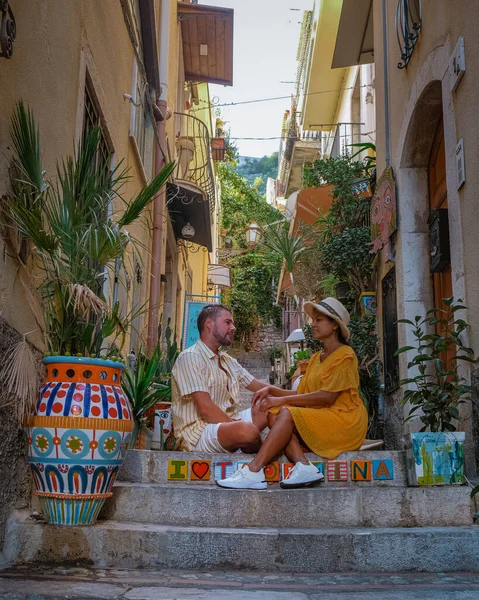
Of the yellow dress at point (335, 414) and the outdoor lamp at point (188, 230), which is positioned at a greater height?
the outdoor lamp at point (188, 230)

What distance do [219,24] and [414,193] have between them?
8.46 meters

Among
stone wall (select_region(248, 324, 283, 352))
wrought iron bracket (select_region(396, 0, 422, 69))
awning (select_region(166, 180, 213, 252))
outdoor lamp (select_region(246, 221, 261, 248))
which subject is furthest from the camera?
stone wall (select_region(248, 324, 283, 352))

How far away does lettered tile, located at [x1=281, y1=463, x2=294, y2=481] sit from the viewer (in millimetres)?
4438

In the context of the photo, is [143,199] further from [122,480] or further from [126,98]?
[126,98]

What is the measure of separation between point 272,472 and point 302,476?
286 mm

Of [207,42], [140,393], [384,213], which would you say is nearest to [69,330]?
[140,393]

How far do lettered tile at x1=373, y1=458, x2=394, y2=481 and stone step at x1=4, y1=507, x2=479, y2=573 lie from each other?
0.76 meters

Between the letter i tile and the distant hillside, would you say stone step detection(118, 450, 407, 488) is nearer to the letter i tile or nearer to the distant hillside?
the letter i tile

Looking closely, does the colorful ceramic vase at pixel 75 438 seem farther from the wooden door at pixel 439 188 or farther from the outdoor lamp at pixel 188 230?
the outdoor lamp at pixel 188 230

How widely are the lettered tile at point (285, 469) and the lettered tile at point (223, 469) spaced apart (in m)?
0.31

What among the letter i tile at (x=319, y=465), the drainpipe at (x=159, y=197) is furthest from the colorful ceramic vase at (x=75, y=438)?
the drainpipe at (x=159, y=197)

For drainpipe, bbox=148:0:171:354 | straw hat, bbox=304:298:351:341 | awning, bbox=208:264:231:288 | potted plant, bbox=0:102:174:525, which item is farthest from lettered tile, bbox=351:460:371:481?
awning, bbox=208:264:231:288

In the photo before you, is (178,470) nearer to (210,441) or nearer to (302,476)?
(210,441)

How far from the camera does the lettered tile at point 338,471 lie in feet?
14.8
